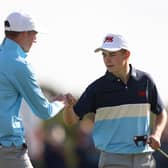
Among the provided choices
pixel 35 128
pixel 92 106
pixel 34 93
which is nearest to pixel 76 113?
pixel 92 106

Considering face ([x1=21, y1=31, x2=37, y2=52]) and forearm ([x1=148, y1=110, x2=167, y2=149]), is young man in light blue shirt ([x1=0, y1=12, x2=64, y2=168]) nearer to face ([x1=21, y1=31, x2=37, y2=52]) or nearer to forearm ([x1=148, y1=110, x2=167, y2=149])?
face ([x1=21, y1=31, x2=37, y2=52])

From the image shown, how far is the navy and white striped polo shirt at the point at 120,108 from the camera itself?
1000 cm

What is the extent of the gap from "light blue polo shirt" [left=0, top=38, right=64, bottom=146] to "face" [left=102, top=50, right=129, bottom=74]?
34.9 inches

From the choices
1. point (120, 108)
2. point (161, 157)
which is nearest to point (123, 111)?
point (120, 108)

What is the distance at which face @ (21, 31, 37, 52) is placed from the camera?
945 cm

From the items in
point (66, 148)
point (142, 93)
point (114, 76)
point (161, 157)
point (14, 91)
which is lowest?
point (66, 148)

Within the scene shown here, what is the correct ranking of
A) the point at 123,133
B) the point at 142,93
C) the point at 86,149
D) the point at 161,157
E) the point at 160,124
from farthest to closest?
1. the point at 86,149
2. the point at 161,157
3. the point at 160,124
4. the point at 142,93
5. the point at 123,133

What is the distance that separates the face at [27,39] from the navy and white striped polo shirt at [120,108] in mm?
909

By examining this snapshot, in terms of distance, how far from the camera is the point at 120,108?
10.0 metres

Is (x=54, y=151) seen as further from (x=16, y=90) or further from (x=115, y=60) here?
(x=16, y=90)

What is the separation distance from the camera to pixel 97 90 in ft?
33.1

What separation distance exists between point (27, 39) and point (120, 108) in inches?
45.4

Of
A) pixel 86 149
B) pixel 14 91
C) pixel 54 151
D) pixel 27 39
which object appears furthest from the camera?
pixel 54 151

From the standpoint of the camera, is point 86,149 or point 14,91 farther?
point 86,149
